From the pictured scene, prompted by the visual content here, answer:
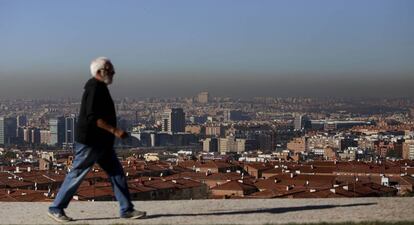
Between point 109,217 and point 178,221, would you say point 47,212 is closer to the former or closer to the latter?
point 109,217

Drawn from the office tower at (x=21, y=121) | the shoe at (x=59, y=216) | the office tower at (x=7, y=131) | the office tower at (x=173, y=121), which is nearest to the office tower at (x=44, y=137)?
the office tower at (x=7, y=131)

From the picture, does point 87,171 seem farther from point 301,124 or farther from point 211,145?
point 301,124

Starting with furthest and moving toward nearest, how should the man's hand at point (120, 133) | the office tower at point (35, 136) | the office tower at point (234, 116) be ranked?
the office tower at point (234, 116)
the office tower at point (35, 136)
the man's hand at point (120, 133)

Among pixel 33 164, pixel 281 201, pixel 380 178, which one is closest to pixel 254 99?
pixel 33 164

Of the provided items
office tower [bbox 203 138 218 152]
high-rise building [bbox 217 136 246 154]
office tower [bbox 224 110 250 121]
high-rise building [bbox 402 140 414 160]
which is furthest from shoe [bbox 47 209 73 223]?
office tower [bbox 224 110 250 121]

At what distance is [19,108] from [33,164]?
311ft

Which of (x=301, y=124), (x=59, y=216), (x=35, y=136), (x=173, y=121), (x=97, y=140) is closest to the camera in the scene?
(x=97, y=140)

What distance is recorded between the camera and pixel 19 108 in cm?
15288

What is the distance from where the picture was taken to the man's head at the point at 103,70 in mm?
5773

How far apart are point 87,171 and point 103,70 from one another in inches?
29.3

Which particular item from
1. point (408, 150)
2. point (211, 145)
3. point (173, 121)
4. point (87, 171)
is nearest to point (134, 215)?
point (87, 171)

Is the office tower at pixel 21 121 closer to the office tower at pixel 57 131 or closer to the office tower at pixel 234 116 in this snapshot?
the office tower at pixel 57 131

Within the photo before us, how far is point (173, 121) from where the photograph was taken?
124 metres

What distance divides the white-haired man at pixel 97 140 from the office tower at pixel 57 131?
331 feet
